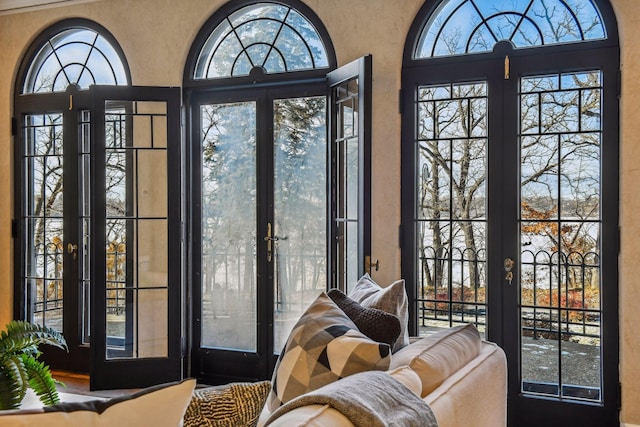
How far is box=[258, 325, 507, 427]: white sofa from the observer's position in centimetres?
158

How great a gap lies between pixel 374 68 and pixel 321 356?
269 cm

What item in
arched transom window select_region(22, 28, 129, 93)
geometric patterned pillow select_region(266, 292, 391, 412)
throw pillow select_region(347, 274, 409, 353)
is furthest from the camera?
arched transom window select_region(22, 28, 129, 93)

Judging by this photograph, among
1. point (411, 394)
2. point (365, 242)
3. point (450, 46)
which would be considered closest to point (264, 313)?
point (365, 242)

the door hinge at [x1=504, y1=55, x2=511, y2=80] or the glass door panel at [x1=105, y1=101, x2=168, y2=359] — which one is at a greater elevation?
the door hinge at [x1=504, y1=55, x2=511, y2=80]

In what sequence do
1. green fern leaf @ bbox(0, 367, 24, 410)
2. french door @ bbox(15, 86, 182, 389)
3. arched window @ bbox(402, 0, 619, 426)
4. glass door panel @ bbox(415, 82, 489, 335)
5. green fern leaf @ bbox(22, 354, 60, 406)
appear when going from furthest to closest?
french door @ bbox(15, 86, 182, 389) < glass door panel @ bbox(415, 82, 489, 335) < arched window @ bbox(402, 0, 619, 426) < green fern leaf @ bbox(22, 354, 60, 406) < green fern leaf @ bbox(0, 367, 24, 410)

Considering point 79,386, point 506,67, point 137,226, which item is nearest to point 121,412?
point 506,67

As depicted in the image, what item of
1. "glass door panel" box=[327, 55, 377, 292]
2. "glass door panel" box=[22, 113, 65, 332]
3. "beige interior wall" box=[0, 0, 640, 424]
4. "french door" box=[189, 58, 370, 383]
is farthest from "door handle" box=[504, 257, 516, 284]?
"glass door panel" box=[22, 113, 65, 332]

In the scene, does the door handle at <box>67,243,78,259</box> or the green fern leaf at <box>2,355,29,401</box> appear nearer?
the green fern leaf at <box>2,355,29,401</box>

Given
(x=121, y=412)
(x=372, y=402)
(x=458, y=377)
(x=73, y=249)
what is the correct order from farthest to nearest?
(x=73, y=249), (x=458, y=377), (x=372, y=402), (x=121, y=412)

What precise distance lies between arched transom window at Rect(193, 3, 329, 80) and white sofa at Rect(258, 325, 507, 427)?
2631 mm

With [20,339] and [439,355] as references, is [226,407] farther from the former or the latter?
[20,339]

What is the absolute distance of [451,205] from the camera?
3734 mm

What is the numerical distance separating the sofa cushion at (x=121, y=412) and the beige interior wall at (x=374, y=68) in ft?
9.46

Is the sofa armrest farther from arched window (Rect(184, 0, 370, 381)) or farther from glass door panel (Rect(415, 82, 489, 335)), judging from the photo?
arched window (Rect(184, 0, 370, 381))
